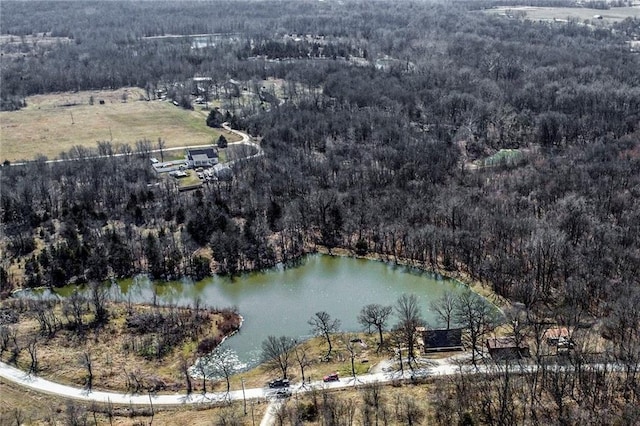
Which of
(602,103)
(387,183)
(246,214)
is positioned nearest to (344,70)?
(602,103)

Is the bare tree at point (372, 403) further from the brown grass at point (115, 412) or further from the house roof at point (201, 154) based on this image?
the house roof at point (201, 154)

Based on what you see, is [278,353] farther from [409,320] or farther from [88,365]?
[88,365]

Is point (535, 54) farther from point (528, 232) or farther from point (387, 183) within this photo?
point (528, 232)

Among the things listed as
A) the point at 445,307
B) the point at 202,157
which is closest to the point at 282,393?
the point at 445,307

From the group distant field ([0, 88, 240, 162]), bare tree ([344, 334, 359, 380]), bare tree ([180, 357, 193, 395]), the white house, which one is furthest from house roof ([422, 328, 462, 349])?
distant field ([0, 88, 240, 162])

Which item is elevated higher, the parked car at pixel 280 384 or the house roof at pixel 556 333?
the house roof at pixel 556 333

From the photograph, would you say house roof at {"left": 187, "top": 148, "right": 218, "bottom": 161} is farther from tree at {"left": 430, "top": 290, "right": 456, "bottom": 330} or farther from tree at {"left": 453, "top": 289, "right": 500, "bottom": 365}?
tree at {"left": 453, "top": 289, "right": 500, "bottom": 365}

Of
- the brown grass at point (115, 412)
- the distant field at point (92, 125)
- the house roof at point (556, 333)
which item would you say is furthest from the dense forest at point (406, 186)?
the brown grass at point (115, 412)
